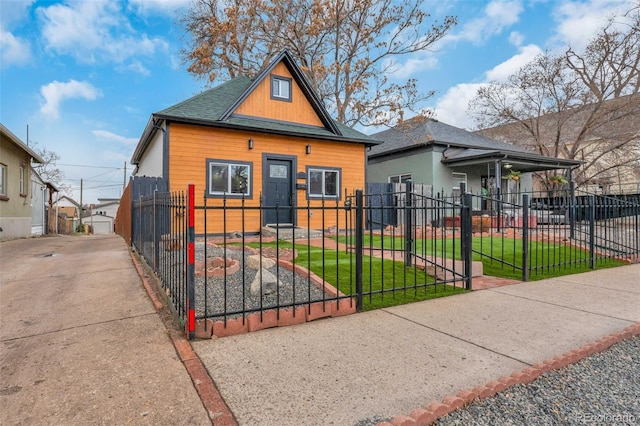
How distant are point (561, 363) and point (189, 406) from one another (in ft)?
9.11

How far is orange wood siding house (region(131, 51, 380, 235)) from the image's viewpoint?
983 centimetres

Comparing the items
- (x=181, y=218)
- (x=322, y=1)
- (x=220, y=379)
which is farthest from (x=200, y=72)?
(x=220, y=379)

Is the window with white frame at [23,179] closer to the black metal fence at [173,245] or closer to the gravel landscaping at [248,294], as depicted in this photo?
the black metal fence at [173,245]

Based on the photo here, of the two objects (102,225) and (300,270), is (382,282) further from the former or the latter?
(102,225)

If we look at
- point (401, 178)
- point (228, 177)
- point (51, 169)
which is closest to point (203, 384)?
point (228, 177)

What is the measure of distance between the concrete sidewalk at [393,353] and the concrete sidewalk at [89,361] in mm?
325

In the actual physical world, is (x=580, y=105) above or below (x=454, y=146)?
above

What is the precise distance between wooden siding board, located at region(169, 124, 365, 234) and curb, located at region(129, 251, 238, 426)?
7.19 metres

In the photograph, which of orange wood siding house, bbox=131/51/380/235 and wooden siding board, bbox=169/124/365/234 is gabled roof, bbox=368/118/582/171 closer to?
orange wood siding house, bbox=131/51/380/235

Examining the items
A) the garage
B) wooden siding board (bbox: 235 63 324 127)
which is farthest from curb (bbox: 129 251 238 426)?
the garage

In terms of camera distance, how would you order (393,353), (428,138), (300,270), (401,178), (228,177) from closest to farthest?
1. (393,353)
2. (300,270)
3. (228,177)
4. (428,138)
5. (401,178)

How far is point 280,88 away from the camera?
1184 centimetres

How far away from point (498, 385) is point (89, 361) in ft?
9.91

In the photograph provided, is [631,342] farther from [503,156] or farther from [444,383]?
[503,156]
